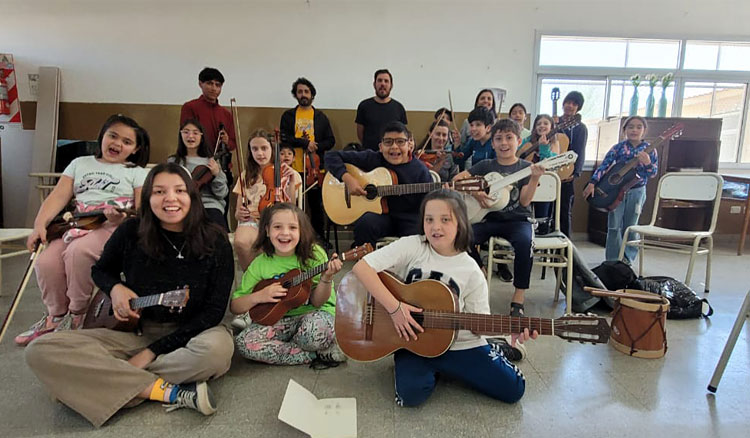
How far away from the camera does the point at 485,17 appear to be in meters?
4.05

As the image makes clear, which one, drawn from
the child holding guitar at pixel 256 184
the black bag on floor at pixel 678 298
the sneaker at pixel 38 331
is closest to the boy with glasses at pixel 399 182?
the child holding guitar at pixel 256 184

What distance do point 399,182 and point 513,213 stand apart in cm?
72

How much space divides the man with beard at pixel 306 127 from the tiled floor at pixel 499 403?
7.25 feet

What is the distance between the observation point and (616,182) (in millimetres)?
3107

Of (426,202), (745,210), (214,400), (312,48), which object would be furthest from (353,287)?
(745,210)

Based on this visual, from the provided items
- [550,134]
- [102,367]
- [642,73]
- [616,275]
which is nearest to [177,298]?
[102,367]

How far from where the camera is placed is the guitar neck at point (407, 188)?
2375 mm

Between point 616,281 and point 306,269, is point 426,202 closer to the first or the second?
point 306,269

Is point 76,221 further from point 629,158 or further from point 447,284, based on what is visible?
point 629,158

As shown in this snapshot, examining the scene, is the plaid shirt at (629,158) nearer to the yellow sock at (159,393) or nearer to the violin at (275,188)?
the violin at (275,188)

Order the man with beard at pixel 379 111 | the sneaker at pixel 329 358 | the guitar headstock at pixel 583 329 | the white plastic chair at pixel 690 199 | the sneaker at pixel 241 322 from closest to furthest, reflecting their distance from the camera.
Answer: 1. the guitar headstock at pixel 583 329
2. the sneaker at pixel 329 358
3. the sneaker at pixel 241 322
4. the white plastic chair at pixel 690 199
5. the man with beard at pixel 379 111

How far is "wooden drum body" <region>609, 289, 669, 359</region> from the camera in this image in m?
1.76

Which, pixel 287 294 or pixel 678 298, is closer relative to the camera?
pixel 287 294

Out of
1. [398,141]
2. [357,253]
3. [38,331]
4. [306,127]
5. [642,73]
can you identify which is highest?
[642,73]
